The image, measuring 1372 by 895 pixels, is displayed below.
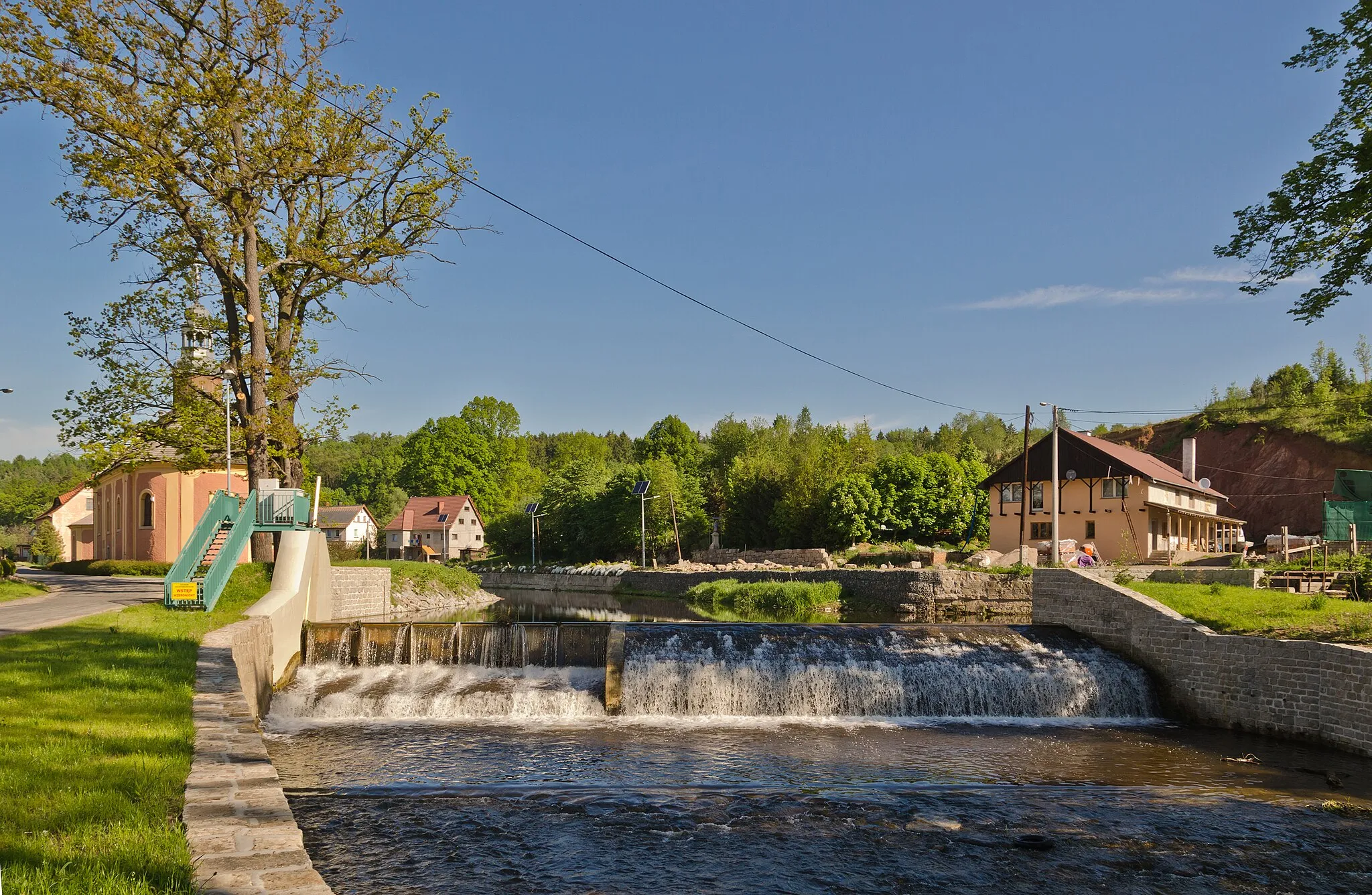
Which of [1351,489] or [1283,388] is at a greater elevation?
[1283,388]

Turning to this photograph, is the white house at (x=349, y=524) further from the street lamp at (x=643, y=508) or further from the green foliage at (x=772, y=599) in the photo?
the green foliage at (x=772, y=599)

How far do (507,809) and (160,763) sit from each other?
4223mm

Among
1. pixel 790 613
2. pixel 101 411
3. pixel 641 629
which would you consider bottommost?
pixel 790 613

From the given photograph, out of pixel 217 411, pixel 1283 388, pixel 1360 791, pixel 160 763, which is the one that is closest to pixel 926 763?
pixel 1360 791

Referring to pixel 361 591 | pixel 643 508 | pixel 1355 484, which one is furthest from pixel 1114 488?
pixel 361 591

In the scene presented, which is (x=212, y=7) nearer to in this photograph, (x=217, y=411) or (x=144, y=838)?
(x=217, y=411)

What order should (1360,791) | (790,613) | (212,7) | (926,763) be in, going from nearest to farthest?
(1360,791) → (926,763) → (212,7) → (790,613)

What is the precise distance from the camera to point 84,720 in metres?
8.28

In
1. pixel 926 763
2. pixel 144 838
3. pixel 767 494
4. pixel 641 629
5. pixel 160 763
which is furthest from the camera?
pixel 767 494

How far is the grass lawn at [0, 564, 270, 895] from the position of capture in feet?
15.6

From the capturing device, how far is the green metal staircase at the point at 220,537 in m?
18.1

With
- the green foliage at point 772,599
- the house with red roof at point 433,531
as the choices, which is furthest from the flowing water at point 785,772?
the house with red roof at point 433,531

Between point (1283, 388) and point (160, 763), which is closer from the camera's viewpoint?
point (160, 763)

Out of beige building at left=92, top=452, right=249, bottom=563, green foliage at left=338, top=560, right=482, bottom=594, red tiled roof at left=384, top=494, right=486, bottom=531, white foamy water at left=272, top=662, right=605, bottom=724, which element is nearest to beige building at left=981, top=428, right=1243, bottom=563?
green foliage at left=338, top=560, right=482, bottom=594
